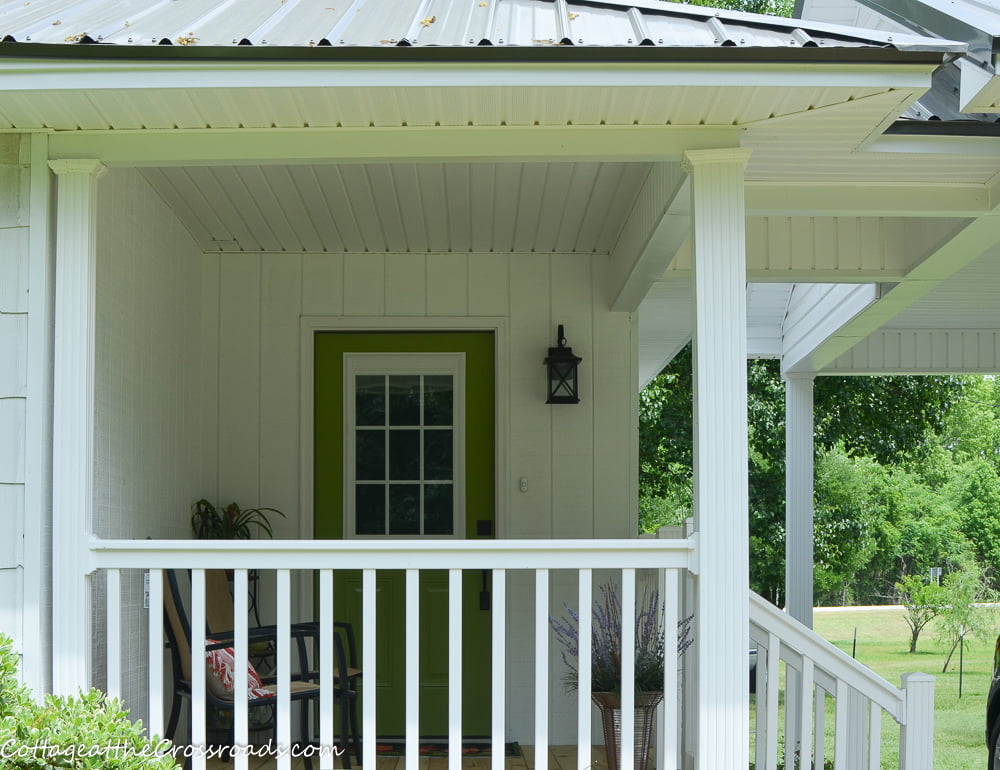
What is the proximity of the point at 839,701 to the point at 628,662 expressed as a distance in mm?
1039

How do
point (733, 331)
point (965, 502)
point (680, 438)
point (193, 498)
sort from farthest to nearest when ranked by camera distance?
point (965, 502) < point (680, 438) < point (193, 498) < point (733, 331)

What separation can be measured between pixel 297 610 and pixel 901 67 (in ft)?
12.8

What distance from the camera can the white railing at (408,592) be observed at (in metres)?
3.25

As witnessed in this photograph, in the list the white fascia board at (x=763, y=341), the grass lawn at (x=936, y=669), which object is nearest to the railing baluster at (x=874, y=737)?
the grass lawn at (x=936, y=669)

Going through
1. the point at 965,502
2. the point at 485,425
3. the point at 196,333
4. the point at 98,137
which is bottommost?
the point at 965,502

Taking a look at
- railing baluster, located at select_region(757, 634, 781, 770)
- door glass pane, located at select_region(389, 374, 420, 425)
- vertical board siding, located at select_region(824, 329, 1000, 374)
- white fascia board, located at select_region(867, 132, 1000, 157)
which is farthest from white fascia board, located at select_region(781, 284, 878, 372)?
door glass pane, located at select_region(389, 374, 420, 425)

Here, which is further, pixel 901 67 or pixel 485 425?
pixel 485 425

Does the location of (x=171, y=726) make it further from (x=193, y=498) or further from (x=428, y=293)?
(x=428, y=293)

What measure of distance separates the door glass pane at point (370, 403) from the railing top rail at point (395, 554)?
2525 mm

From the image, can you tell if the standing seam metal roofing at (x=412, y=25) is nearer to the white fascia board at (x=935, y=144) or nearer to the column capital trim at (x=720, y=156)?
the column capital trim at (x=720, y=156)

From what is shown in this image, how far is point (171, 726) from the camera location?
14.4ft

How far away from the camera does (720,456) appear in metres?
3.20

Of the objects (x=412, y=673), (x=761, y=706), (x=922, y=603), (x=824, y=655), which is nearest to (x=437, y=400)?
(x=761, y=706)

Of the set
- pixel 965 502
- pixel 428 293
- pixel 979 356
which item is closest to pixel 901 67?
pixel 428 293
